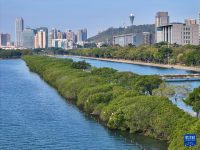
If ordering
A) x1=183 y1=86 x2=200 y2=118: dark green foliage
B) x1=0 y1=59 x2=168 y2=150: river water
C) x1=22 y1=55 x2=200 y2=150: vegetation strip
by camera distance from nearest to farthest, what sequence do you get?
x1=22 y1=55 x2=200 y2=150: vegetation strip, x1=0 y1=59 x2=168 y2=150: river water, x1=183 y1=86 x2=200 y2=118: dark green foliage

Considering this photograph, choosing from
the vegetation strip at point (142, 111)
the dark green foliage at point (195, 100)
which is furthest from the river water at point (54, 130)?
the dark green foliage at point (195, 100)

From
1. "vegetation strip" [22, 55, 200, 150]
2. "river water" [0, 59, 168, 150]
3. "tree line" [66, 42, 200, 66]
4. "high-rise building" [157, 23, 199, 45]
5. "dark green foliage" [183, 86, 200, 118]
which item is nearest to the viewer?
"vegetation strip" [22, 55, 200, 150]

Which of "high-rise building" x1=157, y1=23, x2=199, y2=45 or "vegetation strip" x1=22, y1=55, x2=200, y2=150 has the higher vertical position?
"high-rise building" x1=157, y1=23, x2=199, y2=45

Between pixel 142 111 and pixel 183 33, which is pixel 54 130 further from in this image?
pixel 183 33

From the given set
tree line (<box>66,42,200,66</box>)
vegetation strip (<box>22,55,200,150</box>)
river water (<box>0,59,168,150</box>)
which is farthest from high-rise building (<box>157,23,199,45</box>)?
vegetation strip (<box>22,55,200,150</box>)

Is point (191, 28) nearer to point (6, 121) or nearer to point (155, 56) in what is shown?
point (155, 56)

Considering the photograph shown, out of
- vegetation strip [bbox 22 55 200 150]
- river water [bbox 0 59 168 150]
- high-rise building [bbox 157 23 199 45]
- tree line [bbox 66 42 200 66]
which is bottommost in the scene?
river water [bbox 0 59 168 150]

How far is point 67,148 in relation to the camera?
26984 millimetres

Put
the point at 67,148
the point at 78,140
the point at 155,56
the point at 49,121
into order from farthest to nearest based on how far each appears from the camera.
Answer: the point at 155,56 → the point at 49,121 → the point at 78,140 → the point at 67,148

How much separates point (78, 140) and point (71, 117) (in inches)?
319

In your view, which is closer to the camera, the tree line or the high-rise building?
the tree line

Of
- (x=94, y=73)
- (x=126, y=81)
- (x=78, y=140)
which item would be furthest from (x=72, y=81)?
(x=78, y=140)

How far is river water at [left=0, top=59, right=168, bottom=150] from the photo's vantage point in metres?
27.4

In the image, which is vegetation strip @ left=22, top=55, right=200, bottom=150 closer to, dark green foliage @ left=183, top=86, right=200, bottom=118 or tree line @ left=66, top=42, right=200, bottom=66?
dark green foliage @ left=183, top=86, right=200, bottom=118
